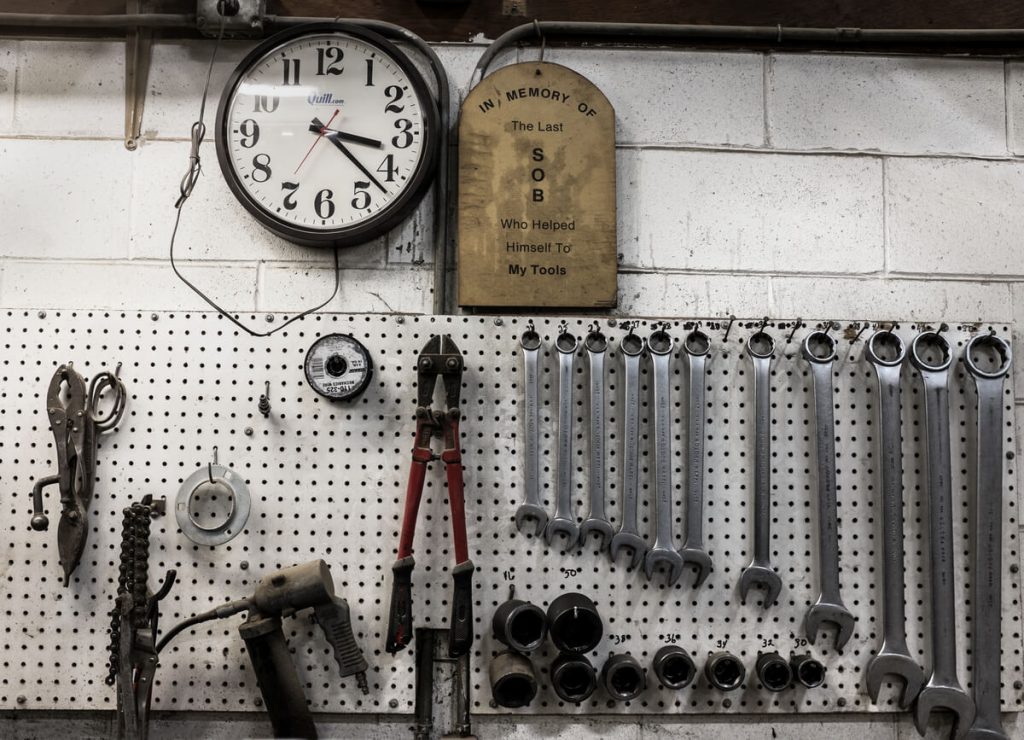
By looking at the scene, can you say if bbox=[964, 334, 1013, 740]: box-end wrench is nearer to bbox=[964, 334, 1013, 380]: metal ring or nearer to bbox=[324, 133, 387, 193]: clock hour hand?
bbox=[964, 334, 1013, 380]: metal ring

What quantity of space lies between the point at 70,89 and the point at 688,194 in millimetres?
1383

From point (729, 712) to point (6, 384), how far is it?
162 cm

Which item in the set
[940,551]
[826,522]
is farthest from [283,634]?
[940,551]

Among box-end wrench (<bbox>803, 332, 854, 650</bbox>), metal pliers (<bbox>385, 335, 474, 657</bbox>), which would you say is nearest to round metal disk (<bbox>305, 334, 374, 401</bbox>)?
metal pliers (<bbox>385, 335, 474, 657</bbox>)

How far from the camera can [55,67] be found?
1.79 m

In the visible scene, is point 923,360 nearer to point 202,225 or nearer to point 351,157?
point 351,157

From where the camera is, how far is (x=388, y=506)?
1.66m

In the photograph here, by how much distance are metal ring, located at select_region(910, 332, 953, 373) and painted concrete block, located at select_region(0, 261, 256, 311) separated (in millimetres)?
1404

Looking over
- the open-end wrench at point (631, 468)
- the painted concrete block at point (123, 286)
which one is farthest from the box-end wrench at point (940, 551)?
the painted concrete block at point (123, 286)

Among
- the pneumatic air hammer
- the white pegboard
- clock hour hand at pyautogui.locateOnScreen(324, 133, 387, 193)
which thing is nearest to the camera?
the pneumatic air hammer

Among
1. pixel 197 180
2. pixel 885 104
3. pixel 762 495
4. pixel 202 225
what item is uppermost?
pixel 885 104

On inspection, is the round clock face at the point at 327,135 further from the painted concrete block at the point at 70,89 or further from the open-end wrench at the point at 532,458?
the open-end wrench at the point at 532,458

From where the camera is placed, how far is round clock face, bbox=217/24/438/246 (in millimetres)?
1710

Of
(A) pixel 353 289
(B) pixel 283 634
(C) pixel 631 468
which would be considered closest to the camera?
(B) pixel 283 634
